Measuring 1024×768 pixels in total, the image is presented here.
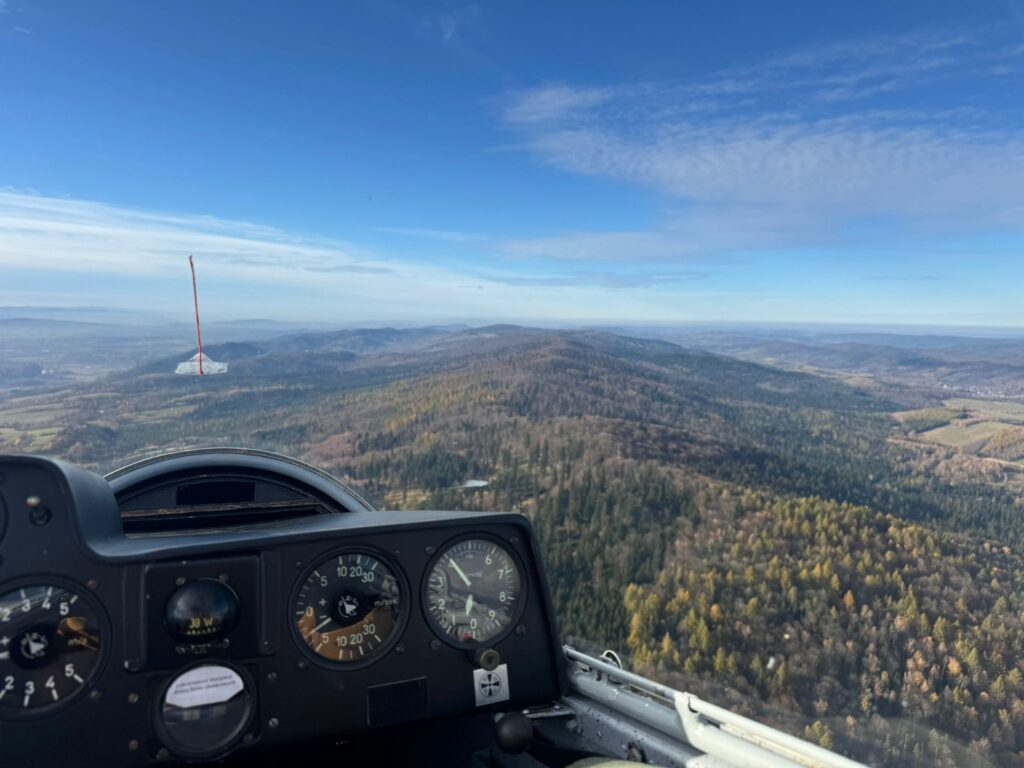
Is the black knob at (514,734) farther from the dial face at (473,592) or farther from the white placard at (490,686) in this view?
the dial face at (473,592)

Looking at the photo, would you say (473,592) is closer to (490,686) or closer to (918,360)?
(490,686)

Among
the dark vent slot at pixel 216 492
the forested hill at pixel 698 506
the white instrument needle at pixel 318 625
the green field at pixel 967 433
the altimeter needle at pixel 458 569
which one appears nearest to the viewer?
the white instrument needle at pixel 318 625

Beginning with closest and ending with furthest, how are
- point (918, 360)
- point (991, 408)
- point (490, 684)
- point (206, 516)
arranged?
point (490, 684), point (206, 516), point (991, 408), point (918, 360)

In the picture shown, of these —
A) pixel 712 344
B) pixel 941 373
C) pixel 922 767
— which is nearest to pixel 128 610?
pixel 922 767

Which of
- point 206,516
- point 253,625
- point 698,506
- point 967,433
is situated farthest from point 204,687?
point 967,433

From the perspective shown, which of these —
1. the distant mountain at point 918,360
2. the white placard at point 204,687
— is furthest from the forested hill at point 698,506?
the distant mountain at point 918,360

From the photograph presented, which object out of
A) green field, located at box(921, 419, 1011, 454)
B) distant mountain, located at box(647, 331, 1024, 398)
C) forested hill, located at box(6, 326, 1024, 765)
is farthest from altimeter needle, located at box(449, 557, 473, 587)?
distant mountain, located at box(647, 331, 1024, 398)
